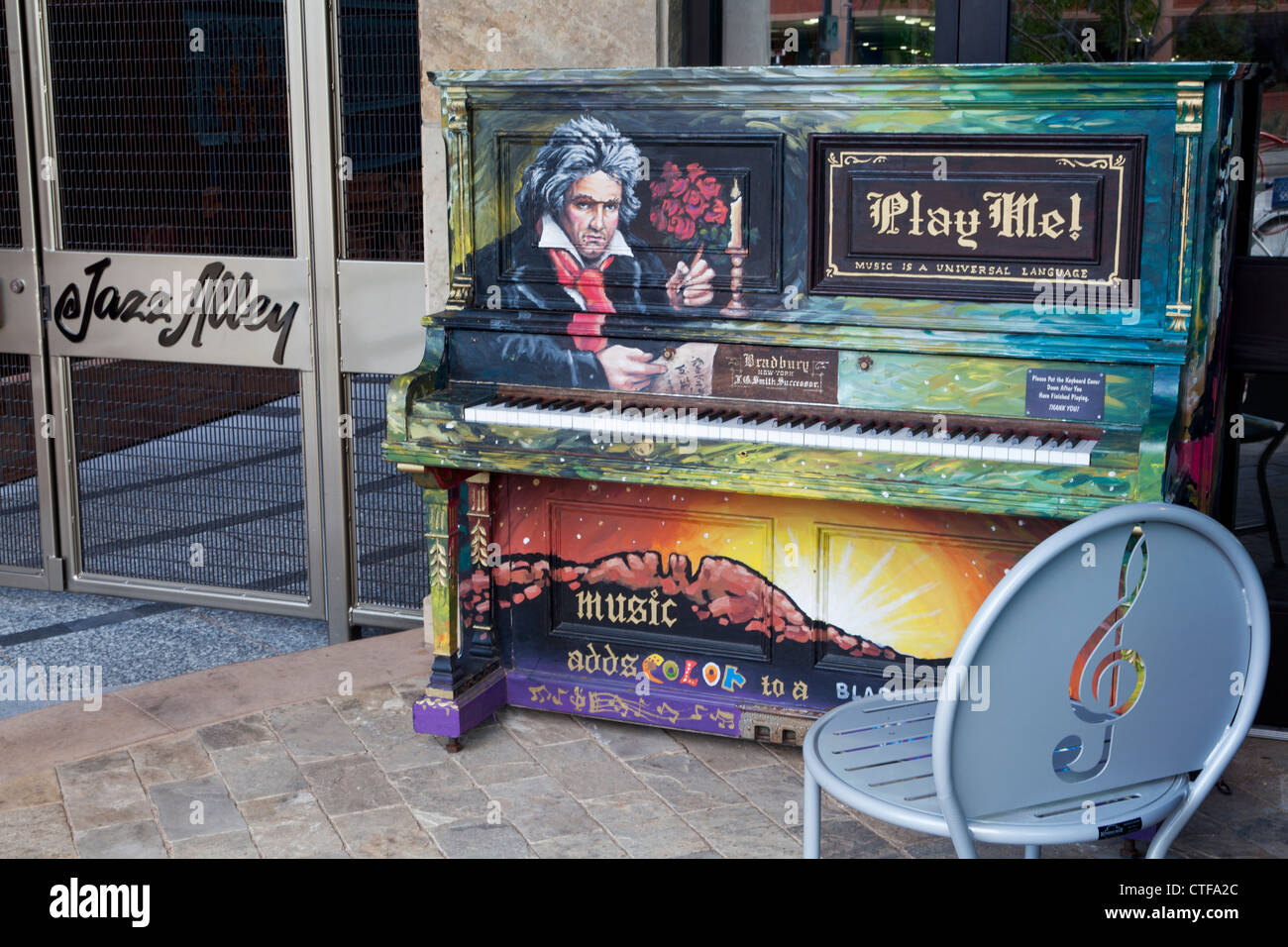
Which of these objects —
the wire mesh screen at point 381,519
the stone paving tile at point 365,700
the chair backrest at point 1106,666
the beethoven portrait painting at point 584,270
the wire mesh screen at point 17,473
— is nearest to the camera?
the chair backrest at point 1106,666

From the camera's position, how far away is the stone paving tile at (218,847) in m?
2.89

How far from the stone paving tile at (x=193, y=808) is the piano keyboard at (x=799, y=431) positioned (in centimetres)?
95

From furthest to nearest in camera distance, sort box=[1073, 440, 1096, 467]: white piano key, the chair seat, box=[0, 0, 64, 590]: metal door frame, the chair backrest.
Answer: box=[0, 0, 64, 590]: metal door frame < box=[1073, 440, 1096, 467]: white piano key < the chair seat < the chair backrest

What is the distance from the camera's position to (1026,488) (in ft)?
9.15

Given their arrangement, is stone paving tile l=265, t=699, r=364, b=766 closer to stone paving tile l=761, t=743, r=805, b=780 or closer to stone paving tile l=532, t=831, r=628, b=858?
stone paving tile l=532, t=831, r=628, b=858

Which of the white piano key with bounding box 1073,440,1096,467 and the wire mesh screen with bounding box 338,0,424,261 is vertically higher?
the wire mesh screen with bounding box 338,0,424,261

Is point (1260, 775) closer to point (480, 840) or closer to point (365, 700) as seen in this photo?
point (480, 840)

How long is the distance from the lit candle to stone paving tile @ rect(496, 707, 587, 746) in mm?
1183

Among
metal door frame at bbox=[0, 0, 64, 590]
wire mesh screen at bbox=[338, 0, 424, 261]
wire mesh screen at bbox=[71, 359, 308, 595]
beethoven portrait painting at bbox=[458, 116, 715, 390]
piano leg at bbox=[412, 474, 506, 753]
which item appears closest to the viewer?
beethoven portrait painting at bbox=[458, 116, 715, 390]

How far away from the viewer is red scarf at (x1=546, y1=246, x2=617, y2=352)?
329 cm

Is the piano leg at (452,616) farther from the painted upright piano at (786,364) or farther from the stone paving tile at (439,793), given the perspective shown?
the stone paving tile at (439,793)

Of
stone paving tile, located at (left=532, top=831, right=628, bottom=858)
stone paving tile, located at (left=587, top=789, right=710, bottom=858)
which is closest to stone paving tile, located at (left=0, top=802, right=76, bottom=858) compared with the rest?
stone paving tile, located at (left=532, top=831, right=628, bottom=858)

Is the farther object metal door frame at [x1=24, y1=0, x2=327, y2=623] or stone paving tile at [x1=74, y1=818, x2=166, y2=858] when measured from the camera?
metal door frame at [x1=24, y1=0, x2=327, y2=623]

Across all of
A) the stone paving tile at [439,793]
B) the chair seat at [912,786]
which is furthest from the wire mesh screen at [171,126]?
the chair seat at [912,786]
